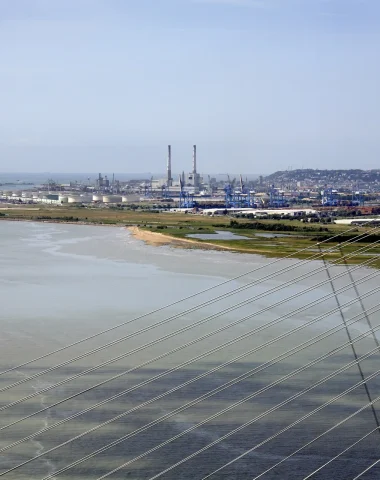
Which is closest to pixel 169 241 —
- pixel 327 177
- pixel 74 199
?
pixel 74 199

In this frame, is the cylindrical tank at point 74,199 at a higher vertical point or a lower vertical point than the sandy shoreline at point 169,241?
higher

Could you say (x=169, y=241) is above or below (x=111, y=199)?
below

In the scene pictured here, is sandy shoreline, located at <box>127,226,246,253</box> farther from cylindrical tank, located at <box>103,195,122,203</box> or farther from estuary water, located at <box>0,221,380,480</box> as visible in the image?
cylindrical tank, located at <box>103,195,122,203</box>

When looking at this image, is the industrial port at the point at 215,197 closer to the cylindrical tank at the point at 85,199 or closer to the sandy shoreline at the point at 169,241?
the cylindrical tank at the point at 85,199

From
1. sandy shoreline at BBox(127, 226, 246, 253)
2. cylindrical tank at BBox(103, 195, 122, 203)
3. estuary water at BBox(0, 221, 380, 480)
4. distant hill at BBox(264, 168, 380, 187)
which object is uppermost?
distant hill at BBox(264, 168, 380, 187)

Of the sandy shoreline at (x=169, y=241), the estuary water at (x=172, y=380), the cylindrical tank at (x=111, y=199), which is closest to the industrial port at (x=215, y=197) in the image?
the cylindrical tank at (x=111, y=199)

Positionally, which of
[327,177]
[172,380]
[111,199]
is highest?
[327,177]

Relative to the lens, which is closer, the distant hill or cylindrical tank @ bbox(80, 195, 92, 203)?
cylindrical tank @ bbox(80, 195, 92, 203)

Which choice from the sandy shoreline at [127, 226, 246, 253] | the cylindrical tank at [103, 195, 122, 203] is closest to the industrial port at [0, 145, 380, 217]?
the cylindrical tank at [103, 195, 122, 203]

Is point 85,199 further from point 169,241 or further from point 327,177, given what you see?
point 327,177
